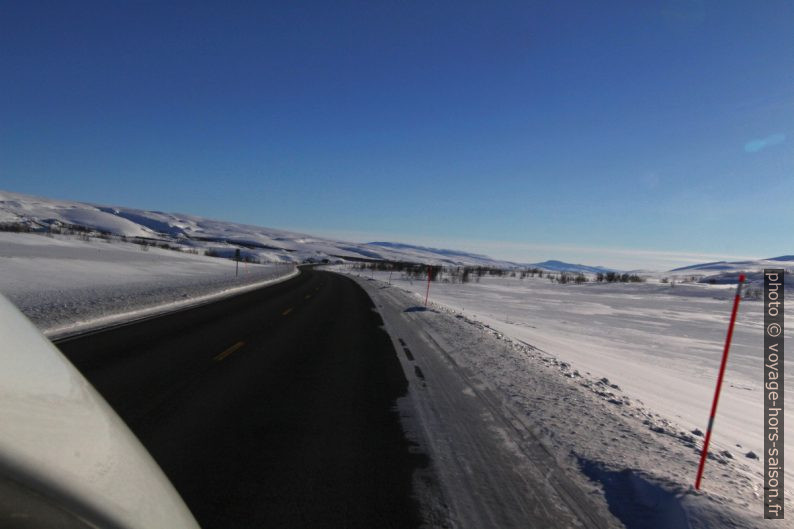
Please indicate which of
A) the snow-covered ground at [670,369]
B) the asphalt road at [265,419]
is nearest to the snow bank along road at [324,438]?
the asphalt road at [265,419]

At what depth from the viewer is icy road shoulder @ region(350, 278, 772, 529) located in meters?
3.66

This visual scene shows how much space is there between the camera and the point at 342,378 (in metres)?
7.47

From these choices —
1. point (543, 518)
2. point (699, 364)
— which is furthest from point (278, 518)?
point (699, 364)

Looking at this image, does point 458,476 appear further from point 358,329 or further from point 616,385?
point 358,329

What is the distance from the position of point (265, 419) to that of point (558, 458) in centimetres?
328

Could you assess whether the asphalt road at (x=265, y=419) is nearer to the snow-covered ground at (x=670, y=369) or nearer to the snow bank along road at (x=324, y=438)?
the snow bank along road at (x=324, y=438)

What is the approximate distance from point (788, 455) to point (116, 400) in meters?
8.80

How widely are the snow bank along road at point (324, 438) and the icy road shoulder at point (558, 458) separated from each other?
3cm

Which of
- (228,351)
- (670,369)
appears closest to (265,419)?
(228,351)

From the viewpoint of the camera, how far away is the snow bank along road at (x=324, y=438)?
3.52 meters

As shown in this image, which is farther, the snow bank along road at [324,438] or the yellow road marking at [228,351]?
the yellow road marking at [228,351]

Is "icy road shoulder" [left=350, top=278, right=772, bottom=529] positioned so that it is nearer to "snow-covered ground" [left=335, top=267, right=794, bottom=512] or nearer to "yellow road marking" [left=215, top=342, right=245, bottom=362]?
"snow-covered ground" [left=335, top=267, right=794, bottom=512]

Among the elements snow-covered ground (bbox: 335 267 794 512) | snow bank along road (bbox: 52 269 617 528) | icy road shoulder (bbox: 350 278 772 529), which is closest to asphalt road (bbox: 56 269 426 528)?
snow bank along road (bbox: 52 269 617 528)

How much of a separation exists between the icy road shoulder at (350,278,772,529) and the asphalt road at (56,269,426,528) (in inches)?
18.6
